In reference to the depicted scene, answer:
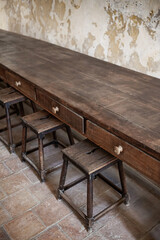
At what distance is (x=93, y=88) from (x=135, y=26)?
2.70 feet

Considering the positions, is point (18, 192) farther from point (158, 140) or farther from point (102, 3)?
point (102, 3)

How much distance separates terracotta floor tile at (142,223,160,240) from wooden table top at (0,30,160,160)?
102 cm

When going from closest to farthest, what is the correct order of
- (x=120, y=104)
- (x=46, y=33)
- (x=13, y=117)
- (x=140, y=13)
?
(x=120, y=104) < (x=140, y=13) < (x=46, y=33) < (x=13, y=117)

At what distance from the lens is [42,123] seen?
255 centimetres

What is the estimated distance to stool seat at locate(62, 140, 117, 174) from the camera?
1.95m

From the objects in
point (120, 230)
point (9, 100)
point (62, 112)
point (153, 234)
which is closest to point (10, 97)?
point (9, 100)

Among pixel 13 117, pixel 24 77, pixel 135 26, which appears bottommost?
pixel 13 117

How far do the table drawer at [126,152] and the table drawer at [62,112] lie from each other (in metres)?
0.10

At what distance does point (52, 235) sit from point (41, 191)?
0.55 m

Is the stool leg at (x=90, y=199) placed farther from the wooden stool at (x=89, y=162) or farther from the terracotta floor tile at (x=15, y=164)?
Answer: the terracotta floor tile at (x=15, y=164)

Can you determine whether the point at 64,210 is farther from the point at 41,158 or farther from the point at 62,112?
the point at 62,112

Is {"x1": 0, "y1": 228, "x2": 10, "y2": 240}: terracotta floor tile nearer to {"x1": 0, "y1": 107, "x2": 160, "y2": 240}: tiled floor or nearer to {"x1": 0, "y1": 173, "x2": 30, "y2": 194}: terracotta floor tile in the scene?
{"x1": 0, "y1": 107, "x2": 160, "y2": 240}: tiled floor

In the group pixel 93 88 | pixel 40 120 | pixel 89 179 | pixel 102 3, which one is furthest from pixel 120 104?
pixel 102 3

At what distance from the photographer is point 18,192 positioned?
102 inches
